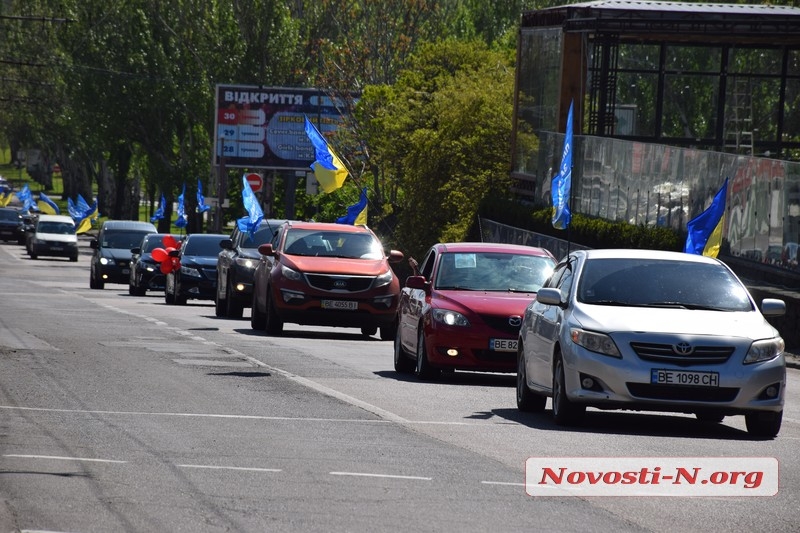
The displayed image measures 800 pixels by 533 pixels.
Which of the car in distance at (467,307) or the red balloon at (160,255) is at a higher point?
the car in distance at (467,307)

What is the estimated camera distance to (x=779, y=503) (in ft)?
32.2

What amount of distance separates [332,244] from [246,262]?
4.63 m

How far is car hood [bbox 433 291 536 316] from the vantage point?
18.2 metres

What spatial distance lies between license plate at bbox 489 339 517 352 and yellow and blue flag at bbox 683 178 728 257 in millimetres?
10195

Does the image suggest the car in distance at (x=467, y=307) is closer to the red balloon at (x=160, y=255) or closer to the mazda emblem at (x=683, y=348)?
the mazda emblem at (x=683, y=348)

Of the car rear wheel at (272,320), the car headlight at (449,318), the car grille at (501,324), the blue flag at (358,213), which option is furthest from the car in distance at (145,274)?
the car grille at (501,324)

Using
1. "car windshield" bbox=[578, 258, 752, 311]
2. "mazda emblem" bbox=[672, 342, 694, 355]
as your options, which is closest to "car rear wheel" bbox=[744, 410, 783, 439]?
"mazda emblem" bbox=[672, 342, 694, 355]

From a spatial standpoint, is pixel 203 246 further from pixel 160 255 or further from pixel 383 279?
pixel 383 279

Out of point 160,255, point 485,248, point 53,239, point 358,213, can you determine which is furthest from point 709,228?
point 53,239

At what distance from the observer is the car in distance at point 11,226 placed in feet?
290

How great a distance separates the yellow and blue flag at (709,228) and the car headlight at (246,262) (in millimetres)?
7562

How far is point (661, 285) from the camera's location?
1434 cm

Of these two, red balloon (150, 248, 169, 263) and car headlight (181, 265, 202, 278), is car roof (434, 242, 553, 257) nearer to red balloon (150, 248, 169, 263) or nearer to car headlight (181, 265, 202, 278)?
car headlight (181, 265, 202, 278)

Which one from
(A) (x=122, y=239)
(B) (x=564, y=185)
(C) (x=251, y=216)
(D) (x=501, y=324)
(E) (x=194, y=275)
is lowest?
(E) (x=194, y=275)
